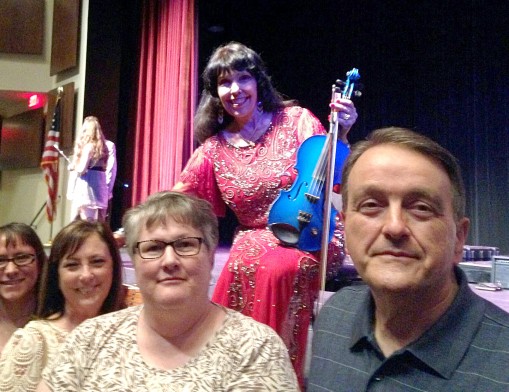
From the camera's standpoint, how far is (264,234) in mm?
1854

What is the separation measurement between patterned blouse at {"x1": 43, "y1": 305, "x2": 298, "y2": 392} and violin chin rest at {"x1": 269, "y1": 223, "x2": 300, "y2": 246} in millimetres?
515

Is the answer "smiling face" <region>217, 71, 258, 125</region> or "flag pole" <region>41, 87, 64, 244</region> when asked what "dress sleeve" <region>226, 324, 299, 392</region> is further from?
"flag pole" <region>41, 87, 64, 244</region>

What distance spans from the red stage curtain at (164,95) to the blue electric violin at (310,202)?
3824mm

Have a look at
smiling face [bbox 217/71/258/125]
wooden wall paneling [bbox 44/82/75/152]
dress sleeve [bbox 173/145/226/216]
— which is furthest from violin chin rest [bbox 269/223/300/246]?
wooden wall paneling [bbox 44/82/75/152]

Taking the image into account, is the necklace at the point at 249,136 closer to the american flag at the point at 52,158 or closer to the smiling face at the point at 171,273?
the smiling face at the point at 171,273

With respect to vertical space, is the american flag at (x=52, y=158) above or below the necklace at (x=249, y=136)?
above

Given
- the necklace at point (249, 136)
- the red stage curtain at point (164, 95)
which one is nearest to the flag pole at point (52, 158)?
the red stage curtain at point (164, 95)

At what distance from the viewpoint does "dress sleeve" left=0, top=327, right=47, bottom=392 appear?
4.75 ft

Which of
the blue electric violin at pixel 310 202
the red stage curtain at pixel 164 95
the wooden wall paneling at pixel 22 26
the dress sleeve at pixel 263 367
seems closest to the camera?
the dress sleeve at pixel 263 367

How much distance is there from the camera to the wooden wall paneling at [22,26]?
6.70 metres

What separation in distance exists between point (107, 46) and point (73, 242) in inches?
192

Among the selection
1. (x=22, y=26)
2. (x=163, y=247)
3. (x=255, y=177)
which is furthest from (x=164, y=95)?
(x=163, y=247)

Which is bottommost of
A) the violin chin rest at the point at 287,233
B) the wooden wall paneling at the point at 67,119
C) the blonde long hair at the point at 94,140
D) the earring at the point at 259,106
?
the violin chin rest at the point at 287,233

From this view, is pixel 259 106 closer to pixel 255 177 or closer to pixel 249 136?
pixel 249 136
